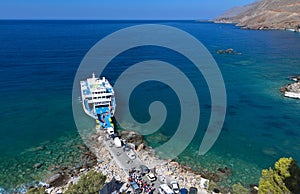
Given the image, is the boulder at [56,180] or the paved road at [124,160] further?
the boulder at [56,180]

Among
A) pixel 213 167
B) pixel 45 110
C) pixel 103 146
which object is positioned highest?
pixel 45 110

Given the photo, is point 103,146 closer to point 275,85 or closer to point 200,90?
point 200,90

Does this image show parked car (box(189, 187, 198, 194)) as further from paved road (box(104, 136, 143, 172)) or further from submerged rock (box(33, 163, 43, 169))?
submerged rock (box(33, 163, 43, 169))

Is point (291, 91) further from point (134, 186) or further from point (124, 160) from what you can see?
point (134, 186)

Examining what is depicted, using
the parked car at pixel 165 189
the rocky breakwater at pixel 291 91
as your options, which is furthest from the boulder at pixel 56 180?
the rocky breakwater at pixel 291 91

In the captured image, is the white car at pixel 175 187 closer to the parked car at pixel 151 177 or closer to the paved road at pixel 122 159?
the parked car at pixel 151 177

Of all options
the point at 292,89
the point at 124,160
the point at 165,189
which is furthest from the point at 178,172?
the point at 292,89

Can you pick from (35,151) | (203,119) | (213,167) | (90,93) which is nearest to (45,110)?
(90,93)
